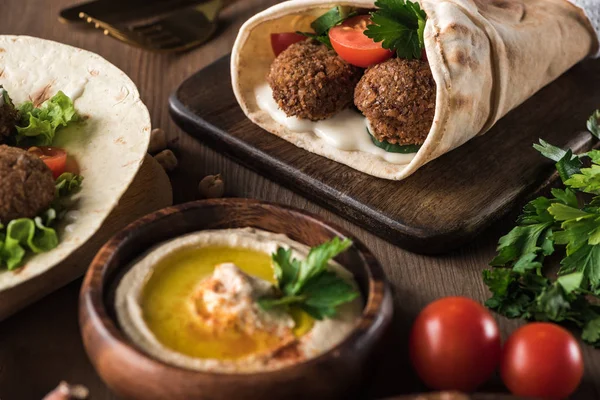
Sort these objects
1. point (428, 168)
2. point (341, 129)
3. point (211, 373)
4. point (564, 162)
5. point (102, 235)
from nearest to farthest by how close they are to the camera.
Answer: point (211, 373) → point (102, 235) → point (564, 162) → point (428, 168) → point (341, 129)

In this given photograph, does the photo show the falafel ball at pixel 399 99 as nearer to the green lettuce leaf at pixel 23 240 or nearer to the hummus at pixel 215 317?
the hummus at pixel 215 317

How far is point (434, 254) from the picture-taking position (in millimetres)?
3709

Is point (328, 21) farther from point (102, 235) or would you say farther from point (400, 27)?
point (102, 235)

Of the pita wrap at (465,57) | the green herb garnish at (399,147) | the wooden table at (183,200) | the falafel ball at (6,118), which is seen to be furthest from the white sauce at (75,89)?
the green herb garnish at (399,147)

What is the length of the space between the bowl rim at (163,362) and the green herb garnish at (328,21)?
1.48 metres

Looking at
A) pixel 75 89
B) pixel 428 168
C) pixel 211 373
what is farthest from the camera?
pixel 428 168

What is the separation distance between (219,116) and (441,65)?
1438 mm

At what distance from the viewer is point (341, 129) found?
4262mm

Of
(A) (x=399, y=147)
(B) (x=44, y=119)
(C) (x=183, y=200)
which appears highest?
(B) (x=44, y=119)

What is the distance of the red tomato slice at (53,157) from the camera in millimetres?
3531

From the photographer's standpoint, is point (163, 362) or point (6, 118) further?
point (6, 118)

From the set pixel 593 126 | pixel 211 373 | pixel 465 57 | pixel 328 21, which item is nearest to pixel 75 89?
pixel 328 21

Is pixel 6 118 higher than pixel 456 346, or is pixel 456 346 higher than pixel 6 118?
pixel 6 118

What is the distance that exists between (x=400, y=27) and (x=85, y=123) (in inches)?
64.3
